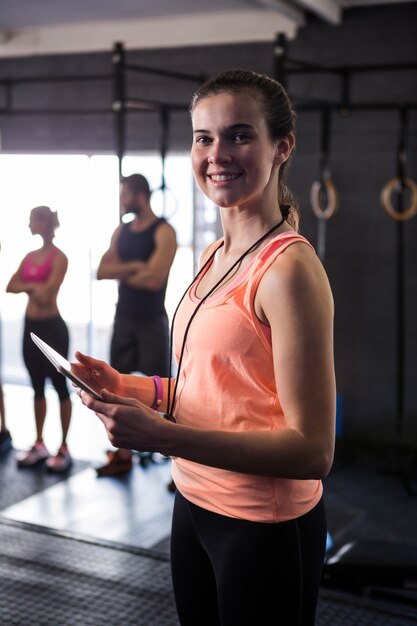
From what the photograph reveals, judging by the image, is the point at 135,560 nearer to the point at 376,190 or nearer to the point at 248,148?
the point at 248,148

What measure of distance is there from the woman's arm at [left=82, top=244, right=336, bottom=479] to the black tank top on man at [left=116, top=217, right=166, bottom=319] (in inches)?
107

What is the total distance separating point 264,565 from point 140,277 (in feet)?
8.68

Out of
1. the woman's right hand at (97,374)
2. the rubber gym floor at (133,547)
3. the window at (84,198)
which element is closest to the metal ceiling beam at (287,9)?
the window at (84,198)

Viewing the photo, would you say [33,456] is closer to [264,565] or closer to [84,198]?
[84,198]

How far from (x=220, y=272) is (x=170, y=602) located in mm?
1751

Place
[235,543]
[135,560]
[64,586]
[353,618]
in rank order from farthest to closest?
[135,560] → [64,586] → [353,618] → [235,543]

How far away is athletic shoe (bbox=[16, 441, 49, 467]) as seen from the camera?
396 centimetres

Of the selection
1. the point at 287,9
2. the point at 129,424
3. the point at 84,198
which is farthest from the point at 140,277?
the point at 129,424

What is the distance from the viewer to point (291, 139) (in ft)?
3.64

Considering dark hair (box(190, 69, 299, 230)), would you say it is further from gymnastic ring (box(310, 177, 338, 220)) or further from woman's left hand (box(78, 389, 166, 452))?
gymnastic ring (box(310, 177, 338, 220))

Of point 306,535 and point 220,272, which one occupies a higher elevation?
point 220,272

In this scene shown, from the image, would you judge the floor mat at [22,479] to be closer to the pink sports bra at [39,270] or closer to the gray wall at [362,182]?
the pink sports bra at [39,270]

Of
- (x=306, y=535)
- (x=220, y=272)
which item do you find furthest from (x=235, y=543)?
(x=220, y=272)

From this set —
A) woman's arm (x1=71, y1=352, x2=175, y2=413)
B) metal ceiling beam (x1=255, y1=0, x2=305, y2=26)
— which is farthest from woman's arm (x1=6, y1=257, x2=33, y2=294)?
woman's arm (x1=71, y1=352, x2=175, y2=413)
